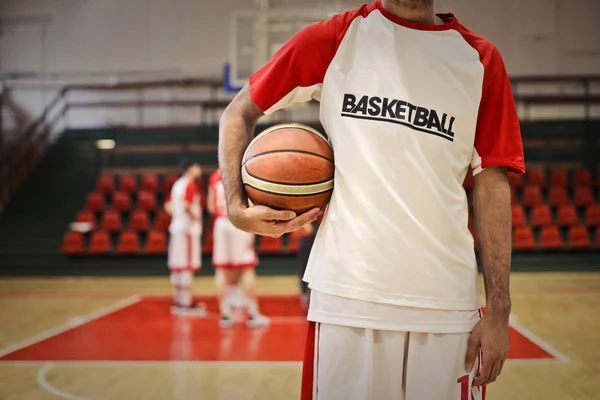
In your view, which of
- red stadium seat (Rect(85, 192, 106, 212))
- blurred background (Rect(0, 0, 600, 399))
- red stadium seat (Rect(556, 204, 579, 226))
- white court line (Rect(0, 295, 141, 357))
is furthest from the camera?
red stadium seat (Rect(85, 192, 106, 212))

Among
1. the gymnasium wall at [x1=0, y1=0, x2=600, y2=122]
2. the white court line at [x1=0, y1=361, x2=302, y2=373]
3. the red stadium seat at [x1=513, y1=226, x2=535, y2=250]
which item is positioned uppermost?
the gymnasium wall at [x1=0, y1=0, x2=600, y2=122]

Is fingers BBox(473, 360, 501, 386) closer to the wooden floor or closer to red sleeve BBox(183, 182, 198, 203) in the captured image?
the wooden floor

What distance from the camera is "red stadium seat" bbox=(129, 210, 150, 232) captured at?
9.82m

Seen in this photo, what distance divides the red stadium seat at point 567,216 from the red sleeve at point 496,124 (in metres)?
9.20

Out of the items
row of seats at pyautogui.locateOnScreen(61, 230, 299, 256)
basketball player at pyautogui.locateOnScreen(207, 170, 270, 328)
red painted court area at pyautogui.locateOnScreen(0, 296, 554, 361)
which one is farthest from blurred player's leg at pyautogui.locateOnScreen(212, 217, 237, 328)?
row of seats at pyautogui.locateOnScreen(61, 230, 299, 256)

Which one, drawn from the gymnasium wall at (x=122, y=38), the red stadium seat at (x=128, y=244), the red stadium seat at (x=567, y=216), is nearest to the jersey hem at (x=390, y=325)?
the red stadium seat at (x=128, y=244)

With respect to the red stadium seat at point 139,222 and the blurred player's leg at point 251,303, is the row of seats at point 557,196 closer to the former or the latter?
the blurred player's leg at point 251,303

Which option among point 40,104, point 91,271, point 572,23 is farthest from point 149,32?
point 572,23

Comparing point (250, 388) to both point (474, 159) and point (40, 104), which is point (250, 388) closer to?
point (474, 159)

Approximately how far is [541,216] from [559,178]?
1.23 metres

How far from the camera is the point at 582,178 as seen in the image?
10164mm

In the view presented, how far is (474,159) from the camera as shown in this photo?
1408 millimetres

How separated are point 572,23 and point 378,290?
11403mm

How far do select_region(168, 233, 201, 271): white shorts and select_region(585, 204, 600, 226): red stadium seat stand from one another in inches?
286
